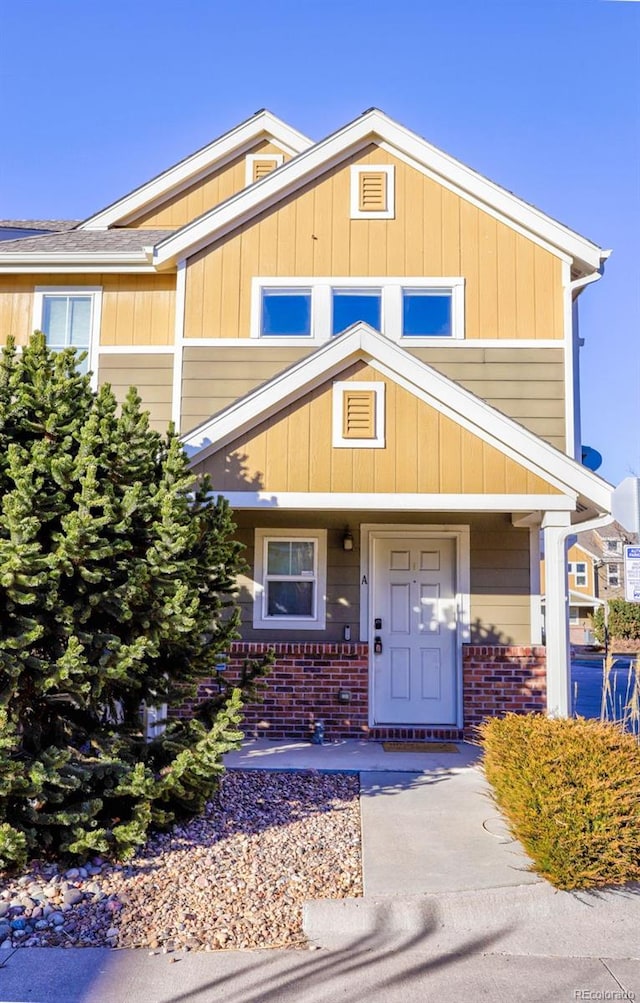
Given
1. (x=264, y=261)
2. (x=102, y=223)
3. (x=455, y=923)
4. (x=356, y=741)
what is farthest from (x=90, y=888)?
(x=102, y=223)

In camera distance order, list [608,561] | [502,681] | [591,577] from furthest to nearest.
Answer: [591,577] < [608,561] < [502,681]

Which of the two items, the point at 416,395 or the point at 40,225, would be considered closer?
the point at 416,395

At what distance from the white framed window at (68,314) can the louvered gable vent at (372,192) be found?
3255 millimetres

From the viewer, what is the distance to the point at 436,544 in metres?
8.17

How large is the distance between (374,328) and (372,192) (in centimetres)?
198

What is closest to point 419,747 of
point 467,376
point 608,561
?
point 467,376

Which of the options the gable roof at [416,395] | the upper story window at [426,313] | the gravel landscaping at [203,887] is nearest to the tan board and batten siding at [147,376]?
the gable roof at [416,395]

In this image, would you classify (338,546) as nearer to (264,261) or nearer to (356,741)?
(356,741)

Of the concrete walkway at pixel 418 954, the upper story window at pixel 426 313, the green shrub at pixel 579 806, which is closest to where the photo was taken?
the concrete walkway at pixel 418 954

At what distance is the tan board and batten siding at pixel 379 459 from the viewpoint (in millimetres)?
6539

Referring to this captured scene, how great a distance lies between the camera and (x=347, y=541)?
8.02 m

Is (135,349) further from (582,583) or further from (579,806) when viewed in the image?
(582,583)

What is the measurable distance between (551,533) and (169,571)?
145 inches

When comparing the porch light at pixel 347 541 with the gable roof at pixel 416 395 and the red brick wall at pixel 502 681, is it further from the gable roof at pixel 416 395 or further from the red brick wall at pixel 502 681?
the gable roof at pixel 416 395
